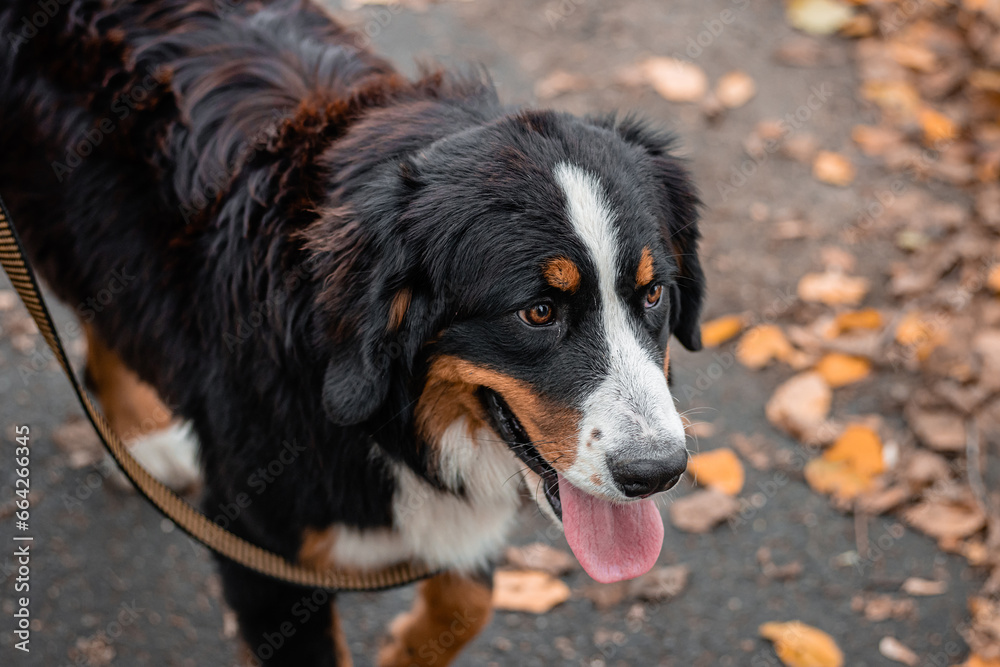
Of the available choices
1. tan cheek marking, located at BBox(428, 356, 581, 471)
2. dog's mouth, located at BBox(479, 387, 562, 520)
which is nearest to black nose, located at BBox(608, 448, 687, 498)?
tan cheek marking, located at BBox(428, 356, 581, 471)

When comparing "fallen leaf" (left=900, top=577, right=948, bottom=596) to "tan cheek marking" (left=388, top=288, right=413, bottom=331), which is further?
"fallen leaf" (left=900, top=577, right=948, bottom=596)

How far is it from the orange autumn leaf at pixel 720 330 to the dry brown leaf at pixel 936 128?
74.1 inches

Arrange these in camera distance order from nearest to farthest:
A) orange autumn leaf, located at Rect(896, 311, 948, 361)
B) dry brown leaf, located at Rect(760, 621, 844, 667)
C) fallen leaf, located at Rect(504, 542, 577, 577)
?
dry brown leaf, located at Rect(760, 621, 844, 667)
fallen leaf, located at Rect(504, 542, 577, 577)
orange autumn leaf, located at Rect(896, 311, 948, 361)

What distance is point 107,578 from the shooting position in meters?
3.33

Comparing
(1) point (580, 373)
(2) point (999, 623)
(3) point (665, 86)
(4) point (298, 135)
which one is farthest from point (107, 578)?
(3) point (665, 86)

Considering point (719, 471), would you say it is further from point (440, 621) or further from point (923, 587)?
point (440, 621)

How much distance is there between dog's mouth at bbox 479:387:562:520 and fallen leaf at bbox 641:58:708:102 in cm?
358

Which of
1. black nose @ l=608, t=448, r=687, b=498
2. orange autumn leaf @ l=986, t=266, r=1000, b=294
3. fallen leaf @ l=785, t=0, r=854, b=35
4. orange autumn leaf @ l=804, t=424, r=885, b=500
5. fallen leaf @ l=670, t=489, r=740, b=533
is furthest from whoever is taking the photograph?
fallen leaf @ l=785, t=0, r=854, b=35

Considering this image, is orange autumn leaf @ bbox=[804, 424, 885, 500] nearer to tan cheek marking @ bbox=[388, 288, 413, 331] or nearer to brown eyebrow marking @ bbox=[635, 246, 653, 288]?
brown eyebrow marking @ bbox=[635, 246, 653, 288]

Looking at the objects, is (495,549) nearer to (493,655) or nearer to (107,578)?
(493,655)

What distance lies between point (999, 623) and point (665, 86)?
346 cm

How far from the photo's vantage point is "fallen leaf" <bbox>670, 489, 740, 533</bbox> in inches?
139

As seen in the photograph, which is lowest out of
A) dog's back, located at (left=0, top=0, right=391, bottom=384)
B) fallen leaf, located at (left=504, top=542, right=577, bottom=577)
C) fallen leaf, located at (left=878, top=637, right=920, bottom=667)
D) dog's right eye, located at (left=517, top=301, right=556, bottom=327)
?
fallen leaf, located at (left=878, top=637, right=920, bottom=667)

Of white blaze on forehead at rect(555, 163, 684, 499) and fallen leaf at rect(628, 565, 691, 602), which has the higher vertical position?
white blaze on forehead at rect(555, 163, 684, 499)
